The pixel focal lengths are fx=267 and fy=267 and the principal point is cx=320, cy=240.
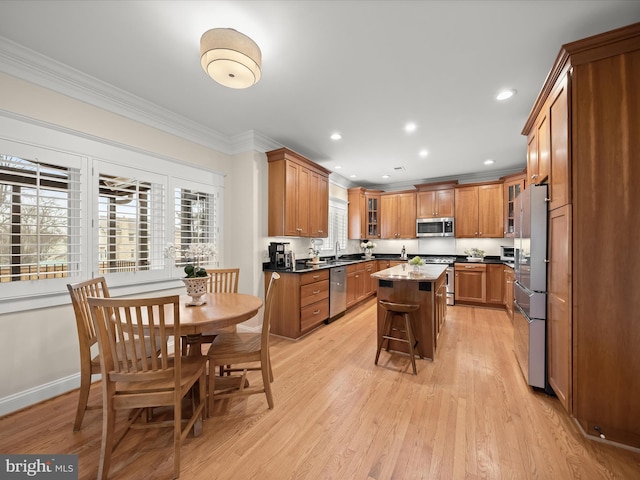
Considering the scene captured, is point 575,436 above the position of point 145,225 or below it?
below

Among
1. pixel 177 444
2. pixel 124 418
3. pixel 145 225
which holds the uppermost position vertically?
pixel 145 225

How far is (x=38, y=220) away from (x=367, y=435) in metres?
3.10

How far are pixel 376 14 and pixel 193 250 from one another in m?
2.20

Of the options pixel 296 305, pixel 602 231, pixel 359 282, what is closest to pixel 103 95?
pixel 296 305

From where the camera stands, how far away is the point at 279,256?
4.09m

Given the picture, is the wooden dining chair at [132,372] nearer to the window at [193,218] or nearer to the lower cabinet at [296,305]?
the window at [193,218]

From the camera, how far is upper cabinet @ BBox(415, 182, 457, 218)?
592 centimetres

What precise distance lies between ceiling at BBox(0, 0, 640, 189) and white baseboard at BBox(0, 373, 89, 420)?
8.99 feet

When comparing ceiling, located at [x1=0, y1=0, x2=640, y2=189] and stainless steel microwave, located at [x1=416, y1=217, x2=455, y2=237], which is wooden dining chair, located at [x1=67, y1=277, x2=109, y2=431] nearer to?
ceiling, located at [x1=0, y1=0, x2=640, y2=189]

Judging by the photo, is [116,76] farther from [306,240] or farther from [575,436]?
[575,436]

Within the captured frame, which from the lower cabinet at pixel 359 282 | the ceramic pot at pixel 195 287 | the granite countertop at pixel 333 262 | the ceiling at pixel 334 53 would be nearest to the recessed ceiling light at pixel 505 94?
the ceiling at pixel 334 53

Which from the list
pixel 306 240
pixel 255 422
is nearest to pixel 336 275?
pixel 306 240

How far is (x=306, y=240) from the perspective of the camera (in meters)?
5.18

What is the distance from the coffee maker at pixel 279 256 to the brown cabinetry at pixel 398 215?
132 inches
